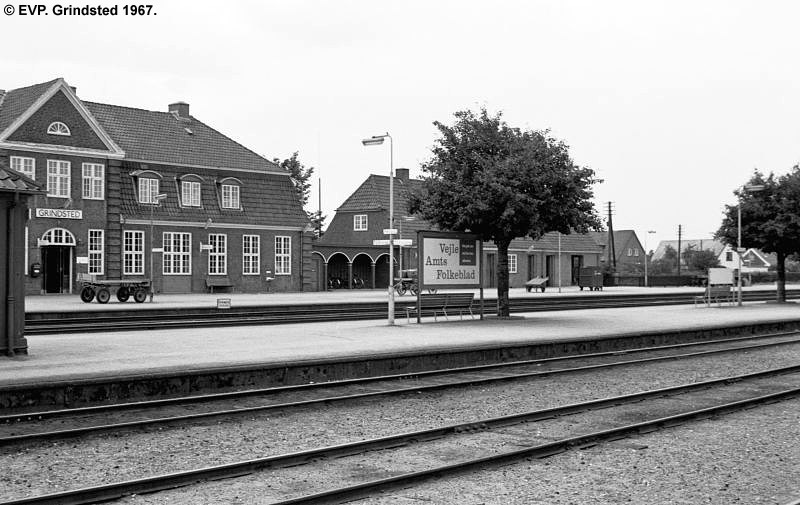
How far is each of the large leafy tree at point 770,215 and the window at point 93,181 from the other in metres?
30.5

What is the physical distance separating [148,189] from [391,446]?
1611 inches

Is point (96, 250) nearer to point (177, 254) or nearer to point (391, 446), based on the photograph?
point (177, 254)

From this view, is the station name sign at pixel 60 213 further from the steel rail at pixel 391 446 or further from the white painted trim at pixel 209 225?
the steel rail at pixel 391 446

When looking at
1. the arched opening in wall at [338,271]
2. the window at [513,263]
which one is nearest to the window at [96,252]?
the arched opening in wall at [338,271]

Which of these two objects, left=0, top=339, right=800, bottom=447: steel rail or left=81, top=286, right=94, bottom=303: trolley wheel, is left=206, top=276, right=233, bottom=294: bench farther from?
left=0, top=339, right=800, bottom=447: steel rail

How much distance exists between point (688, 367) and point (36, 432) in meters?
Result: 12.5

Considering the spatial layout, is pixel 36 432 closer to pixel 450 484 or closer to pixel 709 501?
pixel 450 484

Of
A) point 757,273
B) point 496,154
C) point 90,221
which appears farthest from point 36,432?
point 757,273

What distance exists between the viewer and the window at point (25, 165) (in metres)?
41.8

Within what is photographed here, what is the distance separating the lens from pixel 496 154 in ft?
91.6

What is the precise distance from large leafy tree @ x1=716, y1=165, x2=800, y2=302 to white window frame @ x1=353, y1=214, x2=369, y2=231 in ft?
105

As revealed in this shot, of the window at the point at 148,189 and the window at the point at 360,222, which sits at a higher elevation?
the window at the point at 148,189

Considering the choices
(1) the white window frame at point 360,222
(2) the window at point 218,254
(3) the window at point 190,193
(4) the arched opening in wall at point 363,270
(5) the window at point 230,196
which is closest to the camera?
(3) the window at point 190,193

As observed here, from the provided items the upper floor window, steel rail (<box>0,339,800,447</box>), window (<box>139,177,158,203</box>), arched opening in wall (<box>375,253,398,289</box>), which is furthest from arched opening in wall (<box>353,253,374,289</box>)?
steel rail (<box>0,339,800,447</box>)
